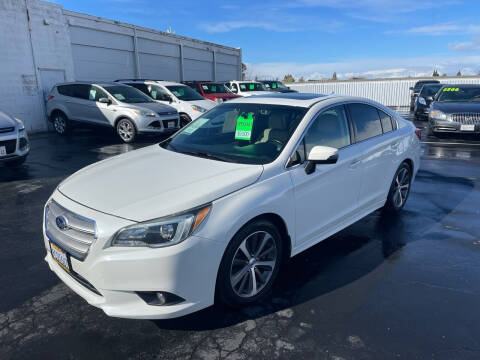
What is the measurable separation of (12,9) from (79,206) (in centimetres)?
1350

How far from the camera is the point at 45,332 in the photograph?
2.73 m

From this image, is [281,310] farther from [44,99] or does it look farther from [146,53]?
[146,53]

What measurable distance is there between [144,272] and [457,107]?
11.7m

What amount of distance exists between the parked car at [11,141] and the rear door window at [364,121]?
6.29 m

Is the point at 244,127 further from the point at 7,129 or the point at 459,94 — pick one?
the point at 459,94

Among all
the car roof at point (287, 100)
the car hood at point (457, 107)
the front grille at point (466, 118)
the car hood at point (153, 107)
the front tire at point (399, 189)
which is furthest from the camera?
the car hood at point (153, 107)

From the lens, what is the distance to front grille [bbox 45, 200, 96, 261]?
2543mm

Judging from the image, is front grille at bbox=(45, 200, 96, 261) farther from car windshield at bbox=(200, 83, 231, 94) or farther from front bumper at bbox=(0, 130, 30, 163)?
car windshield at bbox=(200, 83, 231, 94)

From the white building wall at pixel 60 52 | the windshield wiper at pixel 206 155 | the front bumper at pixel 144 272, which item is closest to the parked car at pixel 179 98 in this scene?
the white building wall at pixel 60 52

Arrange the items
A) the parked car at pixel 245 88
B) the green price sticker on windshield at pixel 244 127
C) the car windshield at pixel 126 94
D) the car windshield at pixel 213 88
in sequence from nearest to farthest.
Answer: the green price sticker on windshield at pixel 244 127
the car windshield at pixel 126 94
the car windshield at pixel 213 88
the parked car at pixel 245 88

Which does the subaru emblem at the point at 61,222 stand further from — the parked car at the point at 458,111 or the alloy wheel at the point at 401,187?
the parked car at the point at 458,111

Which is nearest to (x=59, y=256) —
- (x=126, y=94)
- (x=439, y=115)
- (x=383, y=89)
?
(x=126, y=94)

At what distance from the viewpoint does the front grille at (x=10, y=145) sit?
7.01 meters

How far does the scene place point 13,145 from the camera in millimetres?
7164
